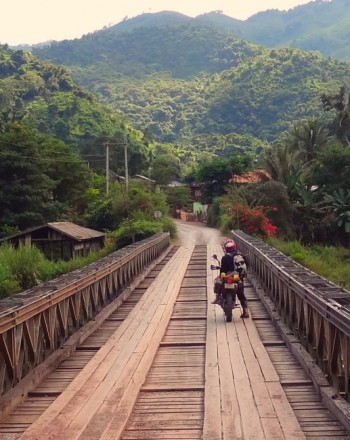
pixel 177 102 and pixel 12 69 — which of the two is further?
pixel 177 102

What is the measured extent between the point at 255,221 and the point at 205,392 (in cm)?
2999

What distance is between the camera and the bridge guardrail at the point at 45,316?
6094mm

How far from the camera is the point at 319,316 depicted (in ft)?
23.1

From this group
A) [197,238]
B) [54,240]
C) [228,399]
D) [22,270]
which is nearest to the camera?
[228,399]

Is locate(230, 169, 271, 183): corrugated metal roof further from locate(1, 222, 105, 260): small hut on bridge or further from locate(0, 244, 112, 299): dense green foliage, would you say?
locate(0, 244, 112, 299): dense green foliage

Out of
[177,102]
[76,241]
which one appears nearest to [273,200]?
[76,241]

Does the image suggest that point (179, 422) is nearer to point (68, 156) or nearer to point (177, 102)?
point (68, 156)

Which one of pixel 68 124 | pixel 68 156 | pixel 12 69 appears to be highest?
pixel 12 69

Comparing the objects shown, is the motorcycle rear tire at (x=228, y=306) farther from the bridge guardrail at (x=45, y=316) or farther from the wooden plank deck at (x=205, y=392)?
the bridge guardrail at (x=45, y=316)

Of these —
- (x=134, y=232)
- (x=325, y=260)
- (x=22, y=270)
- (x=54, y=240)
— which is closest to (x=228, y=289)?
(x=22, y=270)

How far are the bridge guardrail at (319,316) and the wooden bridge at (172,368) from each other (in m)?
0.02

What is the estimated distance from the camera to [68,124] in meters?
91.8

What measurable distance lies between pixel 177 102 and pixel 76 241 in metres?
142

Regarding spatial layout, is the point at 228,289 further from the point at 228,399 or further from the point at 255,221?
the point at 255,221
